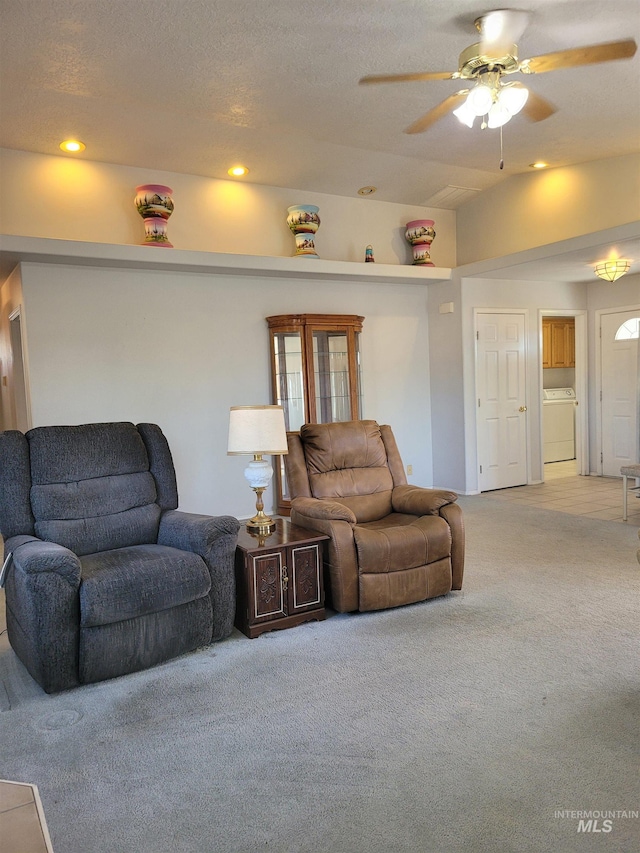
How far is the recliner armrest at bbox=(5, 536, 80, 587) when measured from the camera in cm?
250

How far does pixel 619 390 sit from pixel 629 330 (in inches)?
29.2

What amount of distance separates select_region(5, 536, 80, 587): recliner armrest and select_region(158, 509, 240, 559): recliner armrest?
0.59 m

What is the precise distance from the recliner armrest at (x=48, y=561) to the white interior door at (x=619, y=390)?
6363 millimetres

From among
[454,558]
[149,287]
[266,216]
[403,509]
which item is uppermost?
[266,216]

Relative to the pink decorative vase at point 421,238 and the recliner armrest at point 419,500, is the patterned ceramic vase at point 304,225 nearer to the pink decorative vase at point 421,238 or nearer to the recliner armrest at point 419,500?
the pink decorative vase at point 421,238

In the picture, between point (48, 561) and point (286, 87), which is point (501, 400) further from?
point (48, 561)

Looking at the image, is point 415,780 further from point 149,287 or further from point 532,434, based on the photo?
point 532,434

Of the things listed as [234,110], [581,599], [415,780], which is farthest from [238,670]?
[234,110]

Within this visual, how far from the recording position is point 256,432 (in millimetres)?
3229

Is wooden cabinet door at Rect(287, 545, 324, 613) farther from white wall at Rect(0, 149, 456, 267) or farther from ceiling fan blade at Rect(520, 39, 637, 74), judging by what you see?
white wall at Rect(0, 149, 456, 267)

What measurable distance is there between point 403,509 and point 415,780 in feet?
6.61

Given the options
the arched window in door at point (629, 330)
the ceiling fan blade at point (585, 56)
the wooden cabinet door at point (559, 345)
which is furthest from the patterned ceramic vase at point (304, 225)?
the wooden cabinet door at point (559, 345)

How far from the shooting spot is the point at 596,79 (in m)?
3.69

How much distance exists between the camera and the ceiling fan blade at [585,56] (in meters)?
2.47
